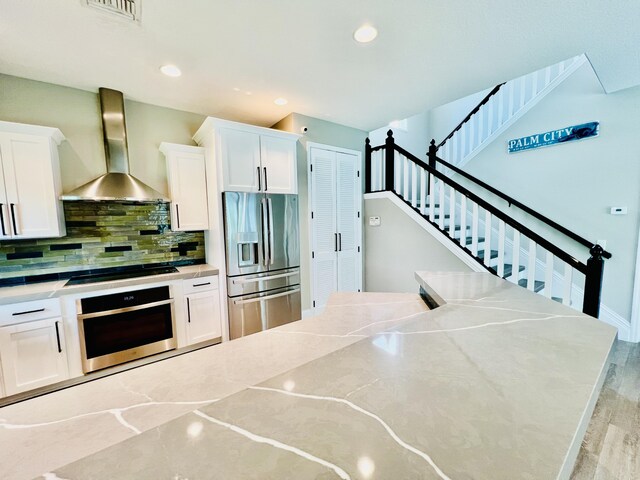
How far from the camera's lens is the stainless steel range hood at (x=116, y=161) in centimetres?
239

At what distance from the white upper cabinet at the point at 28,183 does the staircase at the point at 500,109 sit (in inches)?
200

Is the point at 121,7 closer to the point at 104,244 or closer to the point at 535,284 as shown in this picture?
the point at 104,244

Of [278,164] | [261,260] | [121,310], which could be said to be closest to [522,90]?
[278,164]

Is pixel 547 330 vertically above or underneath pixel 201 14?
underneath

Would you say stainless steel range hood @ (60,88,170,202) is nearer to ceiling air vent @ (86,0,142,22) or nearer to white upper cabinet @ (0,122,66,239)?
white upper cabinet @ (0,122,66,239)

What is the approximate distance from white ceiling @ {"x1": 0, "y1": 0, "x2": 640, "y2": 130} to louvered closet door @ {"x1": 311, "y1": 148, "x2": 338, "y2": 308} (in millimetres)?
859

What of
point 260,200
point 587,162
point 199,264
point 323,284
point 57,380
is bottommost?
point 57,380

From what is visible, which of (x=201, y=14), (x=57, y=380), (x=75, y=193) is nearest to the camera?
(x=201, y=14)

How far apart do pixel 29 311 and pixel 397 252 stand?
370cm

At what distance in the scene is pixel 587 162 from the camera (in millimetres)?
3012

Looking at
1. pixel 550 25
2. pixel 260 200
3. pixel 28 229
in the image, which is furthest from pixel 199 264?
pixel 550 25

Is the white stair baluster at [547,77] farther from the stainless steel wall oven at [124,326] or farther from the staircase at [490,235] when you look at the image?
the stainless steel wall oven at [124,326]

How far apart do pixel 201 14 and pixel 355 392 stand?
224cm

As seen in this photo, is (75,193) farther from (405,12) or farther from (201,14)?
(405,12)
